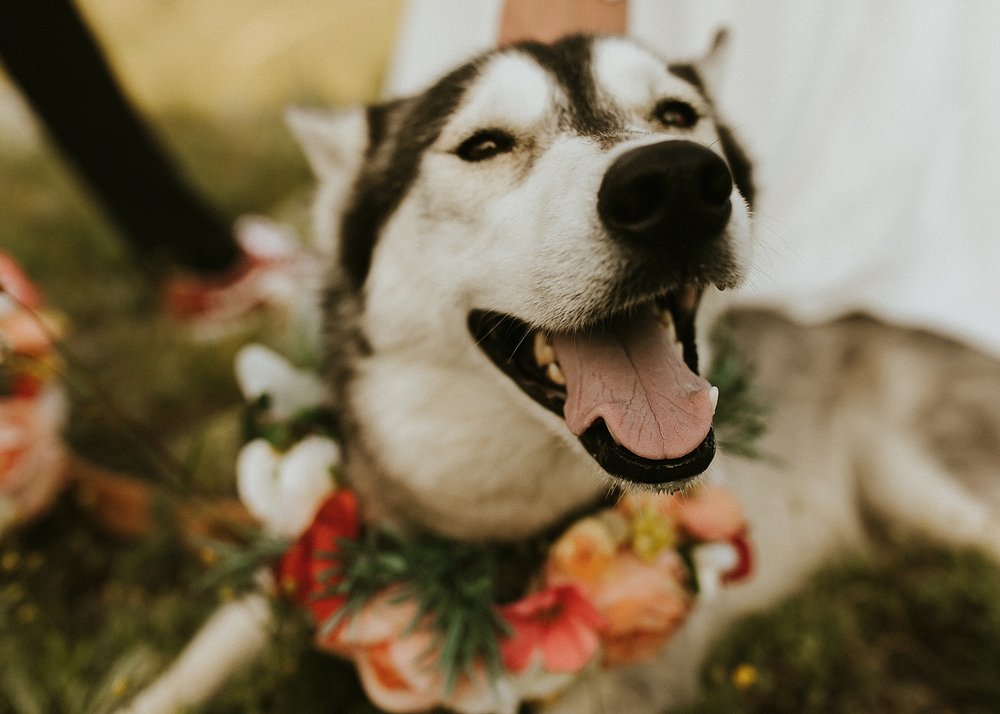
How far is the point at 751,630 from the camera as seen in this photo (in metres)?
2.28

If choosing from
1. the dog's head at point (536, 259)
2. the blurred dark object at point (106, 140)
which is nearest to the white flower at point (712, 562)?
the dog's head at point (536, 259)

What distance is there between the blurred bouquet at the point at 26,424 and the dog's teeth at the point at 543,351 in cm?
158

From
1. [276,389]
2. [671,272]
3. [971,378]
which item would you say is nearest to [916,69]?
[971,378]

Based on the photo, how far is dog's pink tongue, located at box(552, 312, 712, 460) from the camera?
4.69 ft

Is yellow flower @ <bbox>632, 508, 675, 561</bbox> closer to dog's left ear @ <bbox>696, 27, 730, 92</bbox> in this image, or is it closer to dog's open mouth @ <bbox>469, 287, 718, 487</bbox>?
dog's open mouth @ <bbox>469, 287, 718, 487</bbox>

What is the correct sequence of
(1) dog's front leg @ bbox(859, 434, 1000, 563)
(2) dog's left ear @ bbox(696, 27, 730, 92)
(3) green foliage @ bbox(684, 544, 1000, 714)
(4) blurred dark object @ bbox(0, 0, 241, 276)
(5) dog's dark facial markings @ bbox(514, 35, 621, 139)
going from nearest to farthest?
(5) dog's dark facial markings @ bbox(514, 35, 621, 139)
(3) green foliage @ bbox(684, 544, 1000, 714)
(2) dog's left ear @ bbox(696, 27, 730, 92)
(1) dog's front leg @ bbox(859, 434, 1000, 563)
(4) blurred dark object @ bbox(0, 0, 241, 276)

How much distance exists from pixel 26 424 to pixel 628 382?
6.91 ft

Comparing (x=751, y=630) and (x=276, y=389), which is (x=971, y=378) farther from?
(x=276, y=389)

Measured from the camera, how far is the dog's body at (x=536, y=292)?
1.39 m

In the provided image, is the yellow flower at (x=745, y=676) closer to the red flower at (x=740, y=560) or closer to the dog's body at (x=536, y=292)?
the dog's body at (x=536, y=292)

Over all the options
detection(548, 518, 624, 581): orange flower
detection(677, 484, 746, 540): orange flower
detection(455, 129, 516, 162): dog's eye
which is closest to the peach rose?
detection(548, 518, 624, 581): orange flower

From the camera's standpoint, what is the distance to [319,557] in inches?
71.6

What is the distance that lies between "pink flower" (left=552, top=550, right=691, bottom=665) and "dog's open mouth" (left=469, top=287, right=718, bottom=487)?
1.58 feet

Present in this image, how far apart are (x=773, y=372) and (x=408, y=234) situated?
5.69 ft
